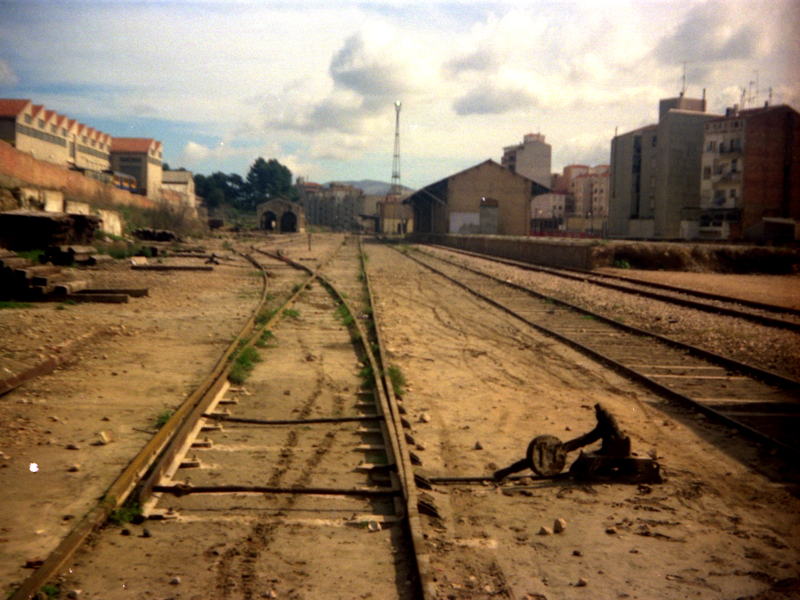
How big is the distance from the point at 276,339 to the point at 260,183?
12228 centimetres

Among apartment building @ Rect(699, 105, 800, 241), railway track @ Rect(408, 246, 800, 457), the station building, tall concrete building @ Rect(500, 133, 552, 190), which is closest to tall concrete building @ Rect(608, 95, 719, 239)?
apartment building @ Rect(699, 105, 800, 241)

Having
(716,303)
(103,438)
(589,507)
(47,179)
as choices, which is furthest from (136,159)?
(589,507)

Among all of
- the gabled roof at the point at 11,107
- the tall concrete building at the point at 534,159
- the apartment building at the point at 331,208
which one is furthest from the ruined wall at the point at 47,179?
the apartment building at the point at 331,208

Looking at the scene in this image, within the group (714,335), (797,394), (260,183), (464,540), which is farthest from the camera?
(260,183)

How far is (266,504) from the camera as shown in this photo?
4.60 meters

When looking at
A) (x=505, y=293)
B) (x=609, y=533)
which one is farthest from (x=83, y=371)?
(x=505, y=293)

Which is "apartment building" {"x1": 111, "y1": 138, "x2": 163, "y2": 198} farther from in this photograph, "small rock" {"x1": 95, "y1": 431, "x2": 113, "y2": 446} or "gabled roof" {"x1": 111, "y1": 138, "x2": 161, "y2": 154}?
"small rock" {"x1": 95, "y1": 431, "x2": 113, "y2": 446}

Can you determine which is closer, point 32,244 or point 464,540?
point 464,540

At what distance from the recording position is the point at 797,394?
8156mm

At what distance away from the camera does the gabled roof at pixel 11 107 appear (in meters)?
45.4

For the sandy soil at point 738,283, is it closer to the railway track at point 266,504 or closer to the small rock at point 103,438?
the railway track at point 266,504

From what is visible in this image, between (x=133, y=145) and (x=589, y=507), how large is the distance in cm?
8056

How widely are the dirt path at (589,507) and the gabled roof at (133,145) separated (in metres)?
74.9

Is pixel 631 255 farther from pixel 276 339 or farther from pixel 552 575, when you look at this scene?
pixel 552 575
